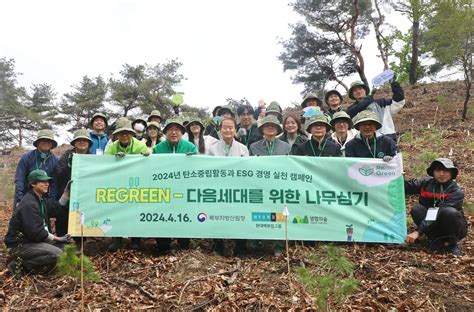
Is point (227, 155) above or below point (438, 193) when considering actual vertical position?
above

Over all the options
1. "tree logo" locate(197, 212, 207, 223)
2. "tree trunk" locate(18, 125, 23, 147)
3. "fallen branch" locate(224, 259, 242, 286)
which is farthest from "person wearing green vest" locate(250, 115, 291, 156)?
"tree trunk" locate(18, 125, 23, 147)

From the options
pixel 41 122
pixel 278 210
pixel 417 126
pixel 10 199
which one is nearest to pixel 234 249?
pixel 278 210

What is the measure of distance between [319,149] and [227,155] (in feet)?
4.56

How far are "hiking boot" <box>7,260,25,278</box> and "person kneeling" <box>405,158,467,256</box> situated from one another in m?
5.26

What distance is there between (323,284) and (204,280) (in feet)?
4.98

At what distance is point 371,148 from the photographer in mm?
5738

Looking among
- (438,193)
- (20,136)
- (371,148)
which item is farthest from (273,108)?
(20,136)

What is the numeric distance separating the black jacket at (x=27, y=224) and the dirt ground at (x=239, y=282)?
0.49 meters

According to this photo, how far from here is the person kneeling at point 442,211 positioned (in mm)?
5215

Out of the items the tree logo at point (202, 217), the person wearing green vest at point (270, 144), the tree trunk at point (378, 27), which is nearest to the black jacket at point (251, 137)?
the person wearing green vest at point (270, 144)

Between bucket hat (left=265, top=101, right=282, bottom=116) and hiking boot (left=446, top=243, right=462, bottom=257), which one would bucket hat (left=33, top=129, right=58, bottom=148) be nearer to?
bucket hat (left=265, top=101, right=282, bottom=116)

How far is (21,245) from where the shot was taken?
16.3ft

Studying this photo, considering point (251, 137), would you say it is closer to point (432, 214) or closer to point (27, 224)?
point (432, 214)

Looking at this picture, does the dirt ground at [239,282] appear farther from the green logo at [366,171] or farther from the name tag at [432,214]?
the green logo at [366,171]
